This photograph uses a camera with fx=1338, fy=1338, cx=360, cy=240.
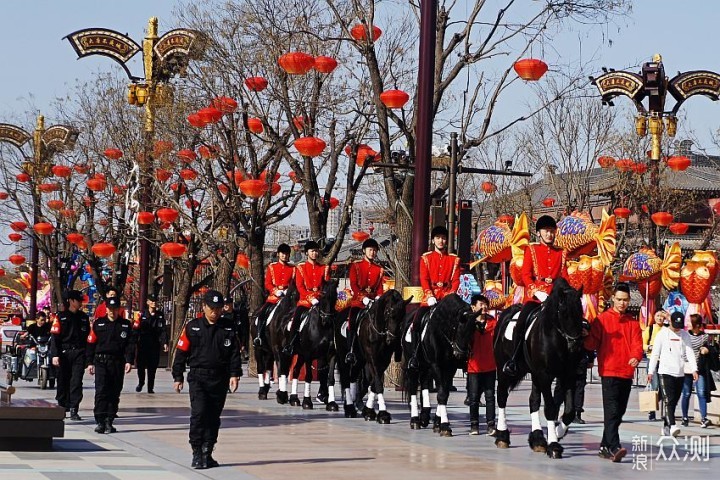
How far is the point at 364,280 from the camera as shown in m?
21.8

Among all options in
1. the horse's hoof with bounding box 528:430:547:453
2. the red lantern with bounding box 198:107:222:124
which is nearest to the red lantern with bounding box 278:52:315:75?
the red lantern with bounding box 198:107:222:124

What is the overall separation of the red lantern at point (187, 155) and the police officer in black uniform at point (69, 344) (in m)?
11.7

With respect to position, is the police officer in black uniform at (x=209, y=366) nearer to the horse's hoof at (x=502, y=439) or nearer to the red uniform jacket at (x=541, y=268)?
the horse's hoof at (x=502, y=439)

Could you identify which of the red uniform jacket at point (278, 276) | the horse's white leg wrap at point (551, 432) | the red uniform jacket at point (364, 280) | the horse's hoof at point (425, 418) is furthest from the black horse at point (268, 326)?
the horse's white leg wrap at point (551, 432)

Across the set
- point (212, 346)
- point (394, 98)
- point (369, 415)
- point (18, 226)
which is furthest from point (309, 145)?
Result: point (18, 226)

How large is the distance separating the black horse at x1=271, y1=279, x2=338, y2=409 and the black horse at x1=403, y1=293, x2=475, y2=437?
8.74 ft

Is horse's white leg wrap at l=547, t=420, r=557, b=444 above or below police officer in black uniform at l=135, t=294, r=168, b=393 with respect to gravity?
below

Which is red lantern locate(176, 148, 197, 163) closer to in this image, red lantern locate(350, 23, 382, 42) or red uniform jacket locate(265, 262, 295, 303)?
red lantern locate(350, 23, 382, 42)

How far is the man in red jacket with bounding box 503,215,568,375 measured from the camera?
54.9 ft

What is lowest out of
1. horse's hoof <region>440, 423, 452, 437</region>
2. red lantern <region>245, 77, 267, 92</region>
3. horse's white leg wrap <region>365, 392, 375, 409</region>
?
horse's hoof <region>440, 423, 452, 437</region>

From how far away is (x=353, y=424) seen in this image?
20.2 m

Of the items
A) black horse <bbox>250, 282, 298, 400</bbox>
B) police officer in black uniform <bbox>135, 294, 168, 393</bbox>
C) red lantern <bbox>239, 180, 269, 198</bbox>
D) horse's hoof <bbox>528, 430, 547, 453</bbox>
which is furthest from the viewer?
police officer in black uniform <bbox>135, 294, 168, 393</bbox>

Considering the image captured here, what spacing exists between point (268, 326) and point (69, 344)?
4975mm

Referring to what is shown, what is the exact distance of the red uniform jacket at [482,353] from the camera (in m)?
19.0
